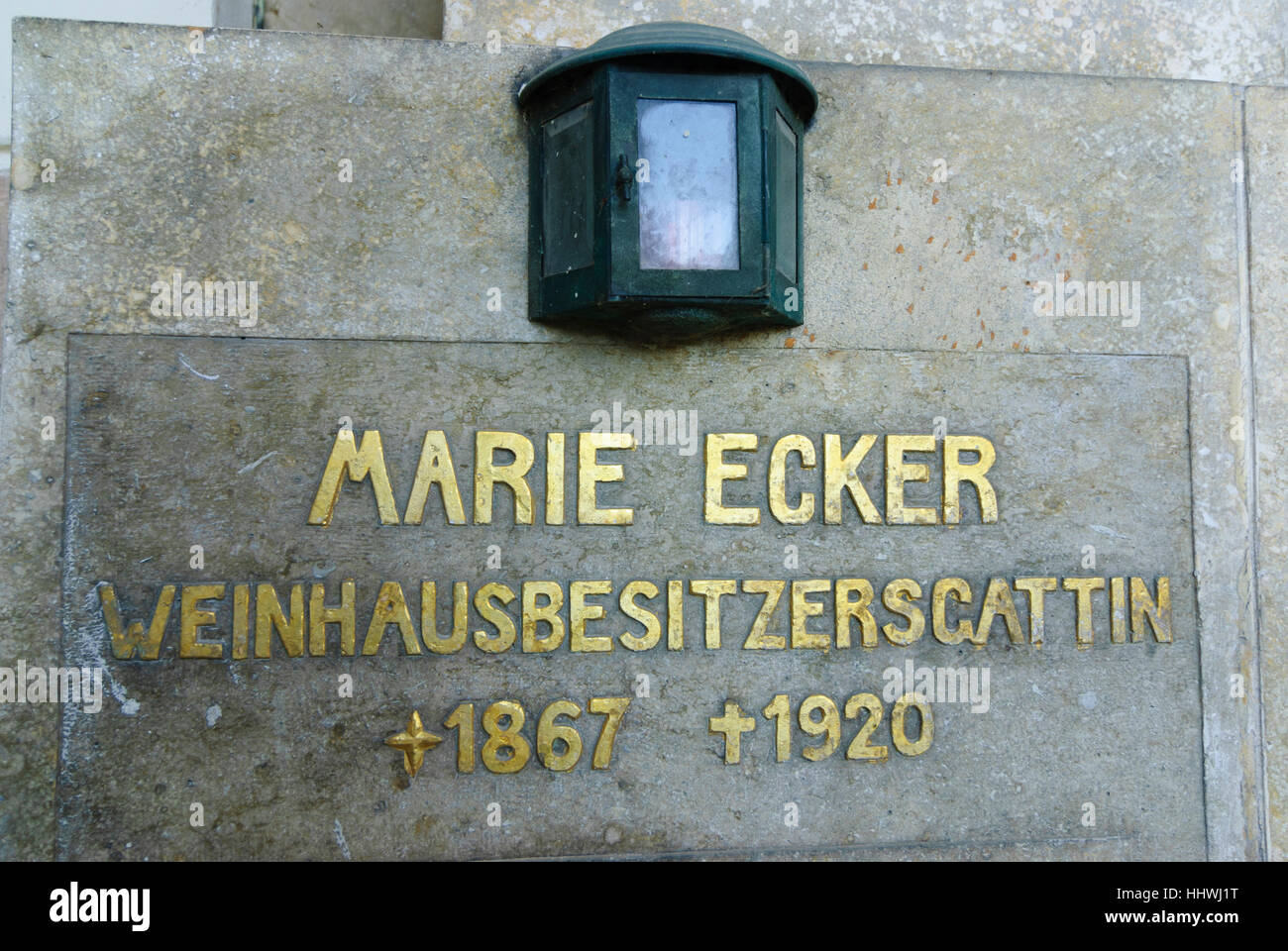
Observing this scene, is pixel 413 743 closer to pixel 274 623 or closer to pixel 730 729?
pixel 274 623

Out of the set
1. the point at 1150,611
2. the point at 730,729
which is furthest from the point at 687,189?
the point at 1150,611

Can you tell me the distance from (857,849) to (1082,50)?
2.87 meters

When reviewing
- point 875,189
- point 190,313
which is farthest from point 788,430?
point 190,313

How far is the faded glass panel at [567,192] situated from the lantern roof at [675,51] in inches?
Answer: 4.8

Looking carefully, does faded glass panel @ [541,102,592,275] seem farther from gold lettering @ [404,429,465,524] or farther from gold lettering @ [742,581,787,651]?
gold lettering @ [742,581,787,651]

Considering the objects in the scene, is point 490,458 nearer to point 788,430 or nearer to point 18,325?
point 788,430

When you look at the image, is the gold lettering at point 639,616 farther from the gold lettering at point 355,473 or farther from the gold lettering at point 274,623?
the gold lettering at point 274,623

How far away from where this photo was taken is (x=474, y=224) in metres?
2.80

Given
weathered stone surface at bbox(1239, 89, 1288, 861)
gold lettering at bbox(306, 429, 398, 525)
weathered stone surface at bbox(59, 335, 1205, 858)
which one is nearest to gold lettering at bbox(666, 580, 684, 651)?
weathered stone surface at bbox(59, 335, 1205, 858)

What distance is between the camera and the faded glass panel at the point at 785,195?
8.66ft

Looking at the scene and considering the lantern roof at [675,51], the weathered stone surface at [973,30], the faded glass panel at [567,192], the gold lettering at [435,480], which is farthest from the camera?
the weathered stone surface at [973,30]

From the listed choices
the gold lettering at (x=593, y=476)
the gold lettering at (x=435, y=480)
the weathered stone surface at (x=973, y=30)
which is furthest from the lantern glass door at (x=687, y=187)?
the gold lettering at (x=435, y=480)

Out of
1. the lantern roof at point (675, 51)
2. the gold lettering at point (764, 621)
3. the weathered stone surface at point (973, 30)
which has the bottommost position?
the gold lettering at point (764, 621)

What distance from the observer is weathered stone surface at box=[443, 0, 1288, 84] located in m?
2.95
